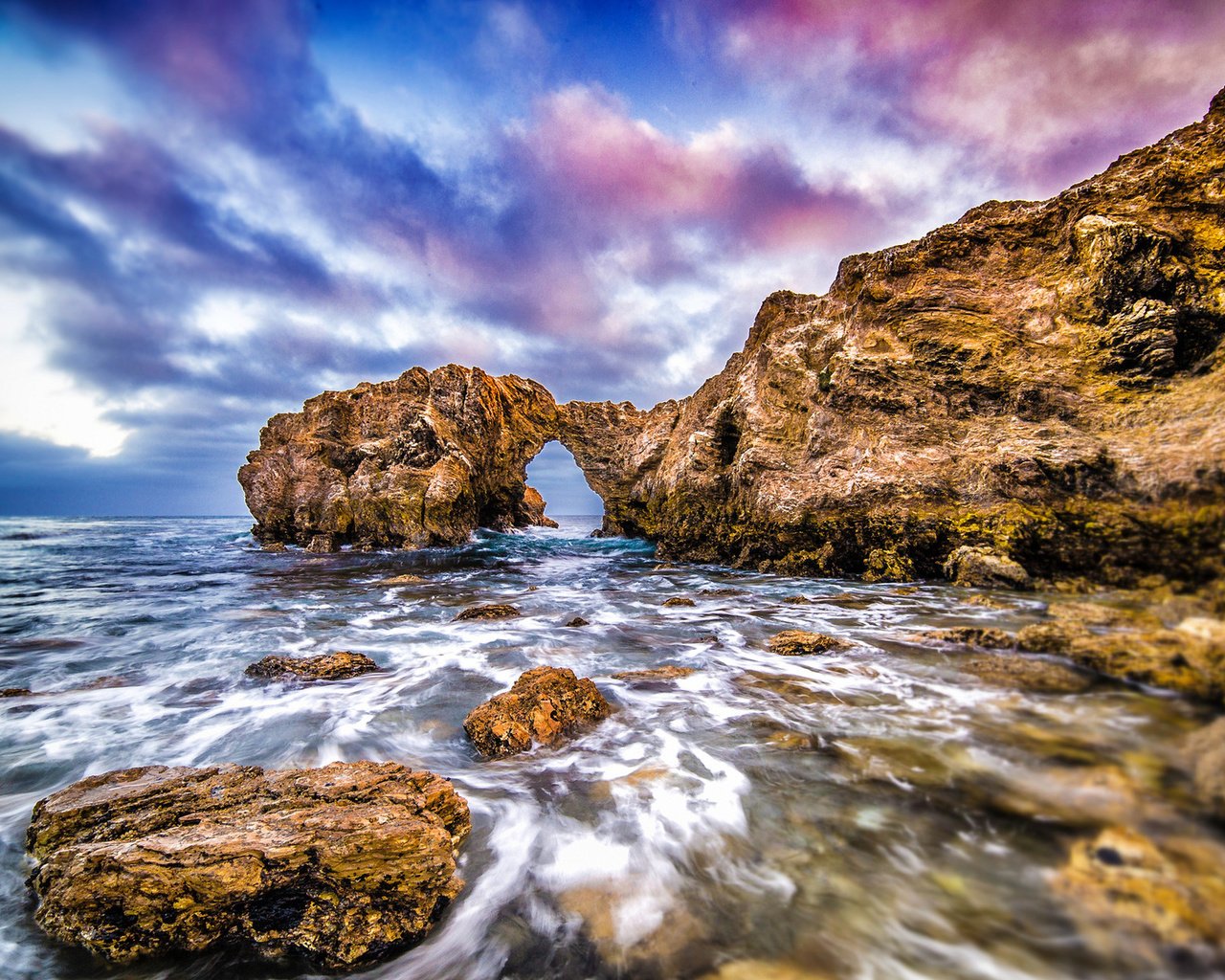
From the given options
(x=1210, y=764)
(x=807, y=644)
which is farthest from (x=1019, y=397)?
(x=1210, y=764)

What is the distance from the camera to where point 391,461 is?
86.2 ft

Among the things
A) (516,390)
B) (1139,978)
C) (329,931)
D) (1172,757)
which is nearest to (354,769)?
(329,931)

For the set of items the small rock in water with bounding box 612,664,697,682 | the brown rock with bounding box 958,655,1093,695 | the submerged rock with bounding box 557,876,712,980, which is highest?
the brown rock with bounding box 958,655,1093,695

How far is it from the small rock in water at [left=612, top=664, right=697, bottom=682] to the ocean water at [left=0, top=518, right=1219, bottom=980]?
5.9 inches

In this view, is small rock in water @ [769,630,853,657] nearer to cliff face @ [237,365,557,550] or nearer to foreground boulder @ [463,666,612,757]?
foreground boulder @ [463,666,612,757]

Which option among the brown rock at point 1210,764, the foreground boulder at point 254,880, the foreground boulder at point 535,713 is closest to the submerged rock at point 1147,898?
the brown rock at point 1210,764

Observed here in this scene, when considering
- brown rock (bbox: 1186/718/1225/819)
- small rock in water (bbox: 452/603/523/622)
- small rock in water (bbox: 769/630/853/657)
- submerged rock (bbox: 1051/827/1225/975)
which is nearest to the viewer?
submerged rock (bbox: 1051/827/1225/975)

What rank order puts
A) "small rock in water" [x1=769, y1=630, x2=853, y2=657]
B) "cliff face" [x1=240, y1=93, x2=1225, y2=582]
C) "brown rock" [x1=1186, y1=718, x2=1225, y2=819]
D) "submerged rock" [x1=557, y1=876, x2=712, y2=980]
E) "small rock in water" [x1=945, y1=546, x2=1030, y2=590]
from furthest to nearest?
1. "small rock in water" [x1=945, y1=546, x2=1030, y2=590]
2. "cliff face" [x1=240, y1=93, x2=1225, y2=582]
3. "small rock in water" [x1=769, y1=630, x2=853, y2=657]
4. "submerged rock" [x1=557, y1=876, x2=712, y2=980]
5. "brown rock" [x1=1186, y1=718, x2=1225, y2=819]

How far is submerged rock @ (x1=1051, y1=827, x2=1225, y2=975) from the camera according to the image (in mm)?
1683

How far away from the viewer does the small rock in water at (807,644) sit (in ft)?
19.7

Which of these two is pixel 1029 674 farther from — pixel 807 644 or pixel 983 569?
pixel 983 569

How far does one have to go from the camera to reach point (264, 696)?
5.72 metres

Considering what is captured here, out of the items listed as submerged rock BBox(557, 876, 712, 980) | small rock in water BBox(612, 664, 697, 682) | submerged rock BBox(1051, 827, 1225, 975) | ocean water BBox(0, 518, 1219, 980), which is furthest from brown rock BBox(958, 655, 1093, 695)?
submerged rock BBox(557, 876, 712, 980)

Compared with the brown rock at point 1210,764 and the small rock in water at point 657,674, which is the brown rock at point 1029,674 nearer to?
the brown rock at point 1210,764
